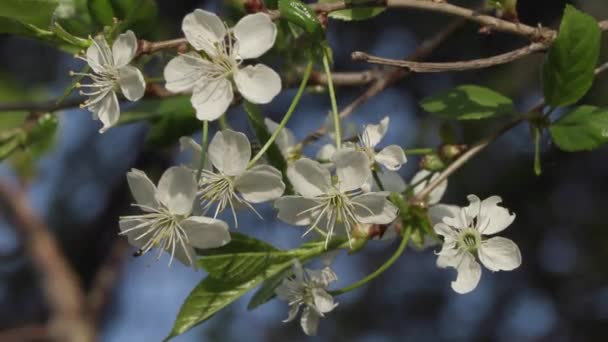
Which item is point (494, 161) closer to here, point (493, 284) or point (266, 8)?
point (493, 284)

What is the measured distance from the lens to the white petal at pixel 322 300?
3.09ft

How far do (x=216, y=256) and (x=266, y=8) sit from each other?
0.78 ft

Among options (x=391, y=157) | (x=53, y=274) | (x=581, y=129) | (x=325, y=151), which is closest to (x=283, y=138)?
(x=325, y=151)

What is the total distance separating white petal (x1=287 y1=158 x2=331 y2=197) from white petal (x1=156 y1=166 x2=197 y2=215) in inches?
3.4

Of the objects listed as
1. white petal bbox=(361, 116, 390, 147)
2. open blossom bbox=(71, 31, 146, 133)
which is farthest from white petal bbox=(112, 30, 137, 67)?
white petal bbox=(361, 116, 390, 147)

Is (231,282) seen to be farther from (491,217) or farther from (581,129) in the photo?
(581,129)

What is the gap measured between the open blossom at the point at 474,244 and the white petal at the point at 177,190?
23 cm

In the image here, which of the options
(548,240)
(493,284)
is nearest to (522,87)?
(548,240)

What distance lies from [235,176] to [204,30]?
0.42 ft

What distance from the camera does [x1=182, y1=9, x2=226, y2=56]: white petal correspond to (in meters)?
0.82

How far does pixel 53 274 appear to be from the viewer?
327cm

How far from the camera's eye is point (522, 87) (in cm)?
236

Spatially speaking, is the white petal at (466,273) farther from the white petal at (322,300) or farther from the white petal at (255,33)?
the white petal at (255,33)

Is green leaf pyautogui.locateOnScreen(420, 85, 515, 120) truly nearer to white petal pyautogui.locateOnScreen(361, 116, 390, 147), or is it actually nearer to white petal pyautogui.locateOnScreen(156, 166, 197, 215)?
white petal pyautogui.locateOnScreen(361, 116, 390, 147)
